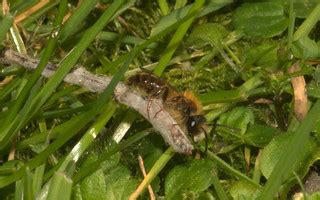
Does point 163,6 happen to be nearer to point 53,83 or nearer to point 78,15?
point 78,15

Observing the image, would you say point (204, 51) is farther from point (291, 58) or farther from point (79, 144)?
point (79, 144)

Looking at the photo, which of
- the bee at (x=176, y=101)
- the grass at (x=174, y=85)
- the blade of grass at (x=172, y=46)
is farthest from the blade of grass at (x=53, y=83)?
the blade of grass at (x=172, y=46)

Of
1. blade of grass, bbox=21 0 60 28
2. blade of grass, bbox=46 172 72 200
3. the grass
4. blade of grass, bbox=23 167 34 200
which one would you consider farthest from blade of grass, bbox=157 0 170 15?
blade of grass, bbox=46 172 72 200

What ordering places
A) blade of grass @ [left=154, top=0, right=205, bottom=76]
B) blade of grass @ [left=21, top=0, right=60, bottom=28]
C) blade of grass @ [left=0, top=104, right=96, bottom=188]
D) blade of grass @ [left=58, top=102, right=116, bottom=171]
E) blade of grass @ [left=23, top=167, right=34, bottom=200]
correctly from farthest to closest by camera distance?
1. blade of grass @ [left=21, top=0, right=60, bottom=28]
2. blade of grass @ [left=154, top=0, right=205, bottom=76]
3. blade of grass @ [left=58, top=102, right=116, bottom=171]
4. blade of grass @ [left=0, top=104, right=96, bottom=188]
5. blade of grass @ [left=23, top=167, right=34, bottom=200]

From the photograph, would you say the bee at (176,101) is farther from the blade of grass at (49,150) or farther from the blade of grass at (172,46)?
the blade of grass at (49,150)

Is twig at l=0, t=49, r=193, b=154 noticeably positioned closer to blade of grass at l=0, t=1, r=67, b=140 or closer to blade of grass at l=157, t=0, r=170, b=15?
blade of grass at l=0, t=1, r=67, b=140

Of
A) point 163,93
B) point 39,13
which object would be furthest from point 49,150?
point 39,13
